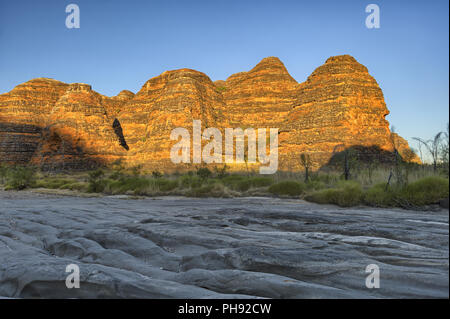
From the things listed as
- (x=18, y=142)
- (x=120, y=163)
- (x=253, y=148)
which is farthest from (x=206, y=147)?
(x=18, y=142)

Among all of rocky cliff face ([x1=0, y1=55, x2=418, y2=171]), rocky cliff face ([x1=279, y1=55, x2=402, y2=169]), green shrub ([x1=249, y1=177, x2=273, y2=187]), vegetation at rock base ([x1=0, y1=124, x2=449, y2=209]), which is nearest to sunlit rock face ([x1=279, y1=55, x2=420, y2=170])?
rocky cliff face ([x1=279, y1=55, x2=402, y2=169])

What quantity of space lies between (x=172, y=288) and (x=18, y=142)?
226ft

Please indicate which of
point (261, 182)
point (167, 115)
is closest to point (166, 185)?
point (261, 182)

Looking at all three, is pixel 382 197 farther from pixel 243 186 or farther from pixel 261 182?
pixel 243 186

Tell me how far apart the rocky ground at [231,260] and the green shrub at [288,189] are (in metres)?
7.50

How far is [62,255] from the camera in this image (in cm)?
320

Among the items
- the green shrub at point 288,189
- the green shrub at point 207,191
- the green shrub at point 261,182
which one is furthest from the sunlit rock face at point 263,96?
the green shrub at point 288,189

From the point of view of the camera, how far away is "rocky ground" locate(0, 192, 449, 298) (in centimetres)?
193

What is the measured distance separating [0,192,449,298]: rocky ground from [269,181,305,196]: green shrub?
750 centimetres

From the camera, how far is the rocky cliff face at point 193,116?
45.1 metres

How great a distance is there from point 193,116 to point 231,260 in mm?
51417

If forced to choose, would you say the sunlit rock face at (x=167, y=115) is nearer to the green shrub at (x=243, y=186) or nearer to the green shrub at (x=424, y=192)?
→ the green shrub at (x=243, y=186)

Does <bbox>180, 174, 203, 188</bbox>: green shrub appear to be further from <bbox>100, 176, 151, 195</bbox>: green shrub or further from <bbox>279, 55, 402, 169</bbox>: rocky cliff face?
<bbox>279, 55, 402, 169</bbox>: rocky cliff face
